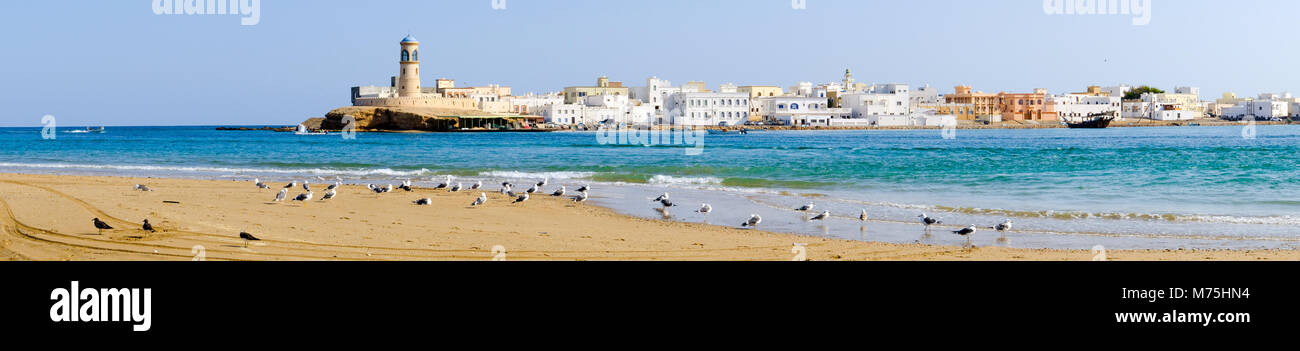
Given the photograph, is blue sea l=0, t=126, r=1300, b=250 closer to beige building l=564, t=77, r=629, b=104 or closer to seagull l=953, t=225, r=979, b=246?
seagull l=953, t=225, r=979, b=246

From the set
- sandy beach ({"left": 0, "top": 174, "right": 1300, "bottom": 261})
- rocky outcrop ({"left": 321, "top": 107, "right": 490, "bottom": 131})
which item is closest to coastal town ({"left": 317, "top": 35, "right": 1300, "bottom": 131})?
rocky outcrop ({"left": 321, "top": 107, "right": 490, "bottom": 131})

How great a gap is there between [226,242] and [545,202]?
6.93m

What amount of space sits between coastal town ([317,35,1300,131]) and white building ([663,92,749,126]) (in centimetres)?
10

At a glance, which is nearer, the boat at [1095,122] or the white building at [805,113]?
the white building at [805,113]

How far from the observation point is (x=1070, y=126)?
334ft

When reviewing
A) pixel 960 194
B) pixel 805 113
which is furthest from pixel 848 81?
pixel 960 194

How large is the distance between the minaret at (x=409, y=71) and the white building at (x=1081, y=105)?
68820 millimetres

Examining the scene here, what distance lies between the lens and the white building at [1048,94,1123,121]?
10831cm

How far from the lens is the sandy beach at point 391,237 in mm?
7406

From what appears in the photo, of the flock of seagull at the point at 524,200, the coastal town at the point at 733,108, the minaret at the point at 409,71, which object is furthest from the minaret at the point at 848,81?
the flock of seagull at the point at 524,200

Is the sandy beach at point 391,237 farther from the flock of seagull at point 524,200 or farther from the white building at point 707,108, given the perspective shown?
the white building at point 707,108

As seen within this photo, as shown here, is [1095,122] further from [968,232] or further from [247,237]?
[247,237]

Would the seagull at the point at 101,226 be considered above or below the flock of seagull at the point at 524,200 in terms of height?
above
